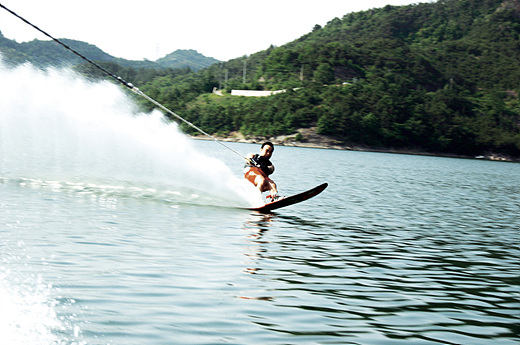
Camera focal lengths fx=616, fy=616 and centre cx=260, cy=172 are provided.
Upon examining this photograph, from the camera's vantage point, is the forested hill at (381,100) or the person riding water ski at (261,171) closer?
the person riding water ski at (261,171)

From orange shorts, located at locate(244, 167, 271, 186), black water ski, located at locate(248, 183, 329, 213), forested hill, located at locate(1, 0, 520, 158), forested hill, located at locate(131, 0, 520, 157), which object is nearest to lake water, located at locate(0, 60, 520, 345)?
black water ski, located at locate(248, 183, 329, 213)

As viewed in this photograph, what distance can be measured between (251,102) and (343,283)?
139399mm

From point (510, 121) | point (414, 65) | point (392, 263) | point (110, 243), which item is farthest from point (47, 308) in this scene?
point (414, 65)

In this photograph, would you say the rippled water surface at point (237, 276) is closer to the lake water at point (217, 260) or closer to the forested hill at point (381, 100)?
the lake water at point (217, 260)

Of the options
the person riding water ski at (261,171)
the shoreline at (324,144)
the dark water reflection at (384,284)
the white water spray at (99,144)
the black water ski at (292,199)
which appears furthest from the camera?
the shoreline at (324,144)

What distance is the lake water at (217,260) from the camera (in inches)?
254

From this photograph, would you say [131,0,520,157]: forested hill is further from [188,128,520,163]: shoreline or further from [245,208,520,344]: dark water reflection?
[245,208,520,344]: dark water reflection

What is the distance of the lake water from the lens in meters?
Result: 6.46

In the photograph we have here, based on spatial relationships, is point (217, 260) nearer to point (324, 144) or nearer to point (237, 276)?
point (237, 276)

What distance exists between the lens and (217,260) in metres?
9.78

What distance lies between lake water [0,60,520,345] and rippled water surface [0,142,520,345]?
1.2 inches

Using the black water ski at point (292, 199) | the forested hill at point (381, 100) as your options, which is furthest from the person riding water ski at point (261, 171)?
the forested hill at point (381, 100)

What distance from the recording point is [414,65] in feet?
568

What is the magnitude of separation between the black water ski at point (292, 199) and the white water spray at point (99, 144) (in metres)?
0.79
